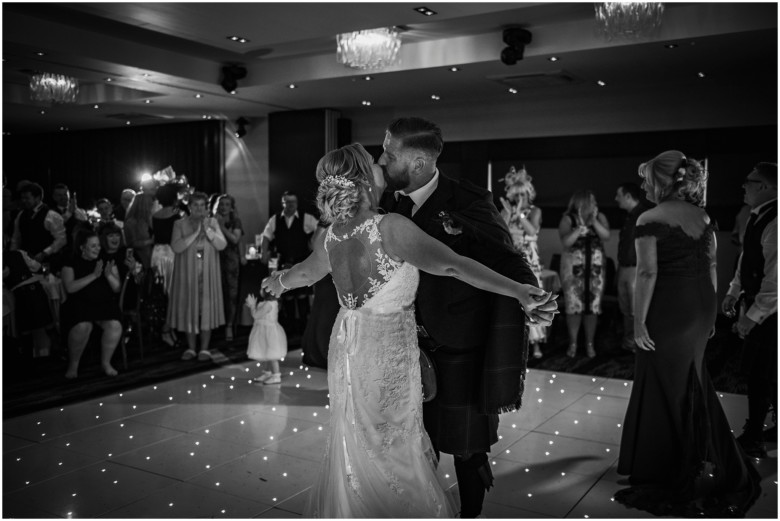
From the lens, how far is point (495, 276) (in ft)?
8.16

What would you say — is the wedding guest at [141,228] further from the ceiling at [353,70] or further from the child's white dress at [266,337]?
the child's white dress at [266,337]

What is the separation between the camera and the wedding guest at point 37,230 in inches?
286

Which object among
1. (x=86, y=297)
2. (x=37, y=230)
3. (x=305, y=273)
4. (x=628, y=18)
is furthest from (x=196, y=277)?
(x=628, y=18)

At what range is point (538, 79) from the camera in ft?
27.4

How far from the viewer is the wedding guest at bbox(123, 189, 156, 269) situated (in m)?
7.86

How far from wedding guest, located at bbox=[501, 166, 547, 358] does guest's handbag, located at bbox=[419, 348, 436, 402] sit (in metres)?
4.30

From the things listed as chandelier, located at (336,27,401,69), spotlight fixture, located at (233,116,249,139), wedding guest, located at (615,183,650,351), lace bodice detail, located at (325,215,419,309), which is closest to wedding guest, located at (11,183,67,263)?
chandelier, located at (336,27,401,69)

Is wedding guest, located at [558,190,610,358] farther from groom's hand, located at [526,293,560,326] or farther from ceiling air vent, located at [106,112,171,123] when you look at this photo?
ceiling air vent, located at [106,112,171,123]

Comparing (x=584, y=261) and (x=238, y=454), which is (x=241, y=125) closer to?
(x=584, y=261)

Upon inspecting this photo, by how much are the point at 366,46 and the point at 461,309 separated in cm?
437

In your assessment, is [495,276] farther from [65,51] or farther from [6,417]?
[65,51]

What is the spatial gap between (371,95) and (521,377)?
7310 mm

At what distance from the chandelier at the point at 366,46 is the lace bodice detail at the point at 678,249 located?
12.5 ft

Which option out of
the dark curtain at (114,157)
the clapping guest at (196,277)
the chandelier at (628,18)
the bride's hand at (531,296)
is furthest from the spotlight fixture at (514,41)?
the dark curtain at (114,157)
